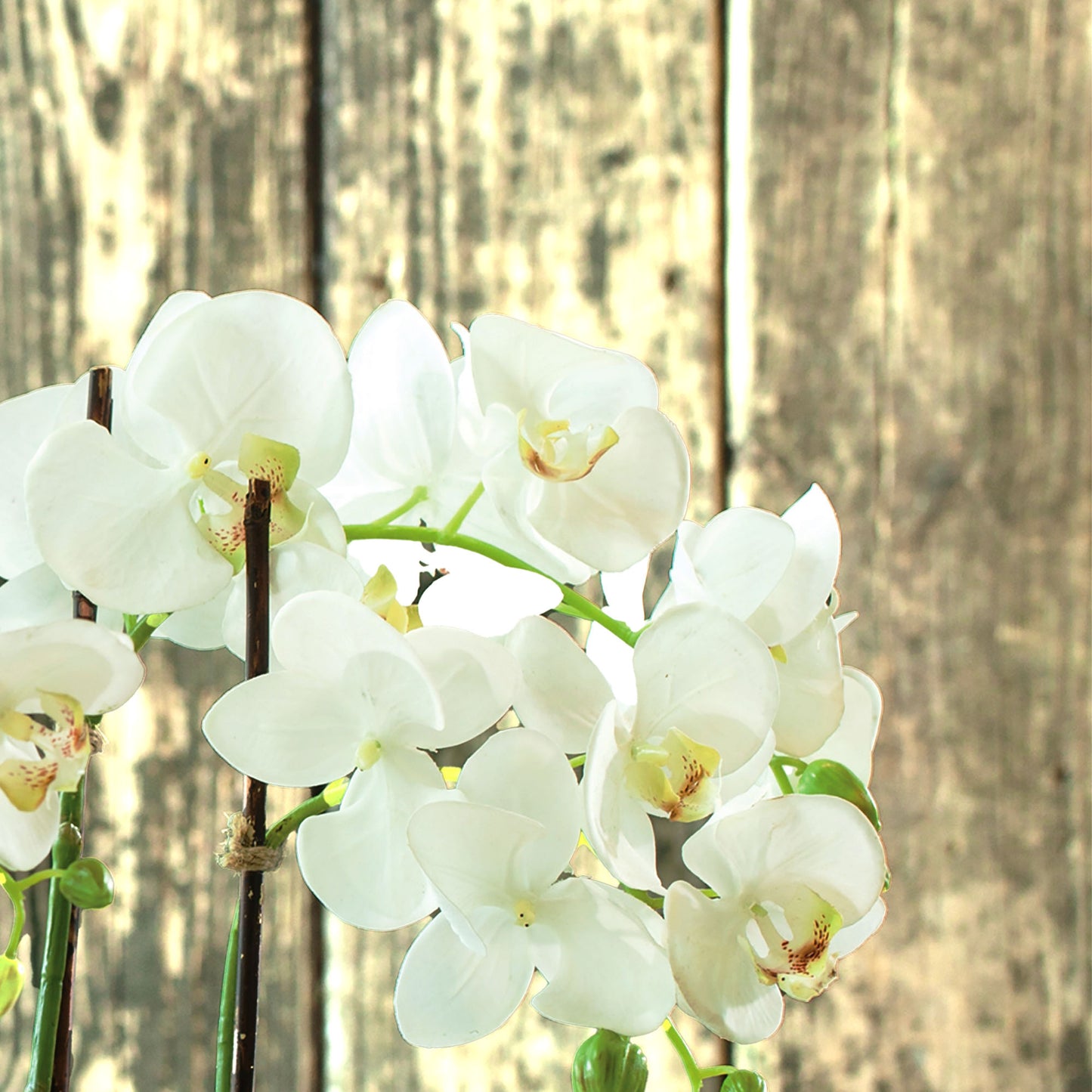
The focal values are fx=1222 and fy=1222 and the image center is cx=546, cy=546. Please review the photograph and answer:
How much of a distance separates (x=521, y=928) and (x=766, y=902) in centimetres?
5

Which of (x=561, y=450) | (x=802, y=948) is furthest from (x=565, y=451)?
(x=802, y=948)

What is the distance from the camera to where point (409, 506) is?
295 mm

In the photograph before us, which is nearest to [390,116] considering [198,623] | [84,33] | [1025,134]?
[84,33]

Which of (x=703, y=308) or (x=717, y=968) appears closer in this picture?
(x=717, y=968)

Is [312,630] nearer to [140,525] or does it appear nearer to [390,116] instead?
[140,525]

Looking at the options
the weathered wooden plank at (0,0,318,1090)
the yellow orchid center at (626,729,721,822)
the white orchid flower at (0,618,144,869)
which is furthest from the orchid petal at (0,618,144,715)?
the weathered wooden plank at (0,0,318,1090)

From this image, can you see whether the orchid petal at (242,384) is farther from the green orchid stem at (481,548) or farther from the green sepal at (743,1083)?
the green sepal at (743,1083)

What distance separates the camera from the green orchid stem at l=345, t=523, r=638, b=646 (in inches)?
10.4

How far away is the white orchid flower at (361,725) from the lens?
233 mm

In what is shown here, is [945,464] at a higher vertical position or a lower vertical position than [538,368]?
lower

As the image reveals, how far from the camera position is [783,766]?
294mm

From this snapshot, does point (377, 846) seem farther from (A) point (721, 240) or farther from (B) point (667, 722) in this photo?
(A) point (721, 240)

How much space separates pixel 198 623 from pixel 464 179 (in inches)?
18.2

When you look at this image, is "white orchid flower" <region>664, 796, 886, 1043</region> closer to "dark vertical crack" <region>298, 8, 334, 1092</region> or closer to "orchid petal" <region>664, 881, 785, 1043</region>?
"orchid petal" <region>664, 881, 785, 1043</region>
